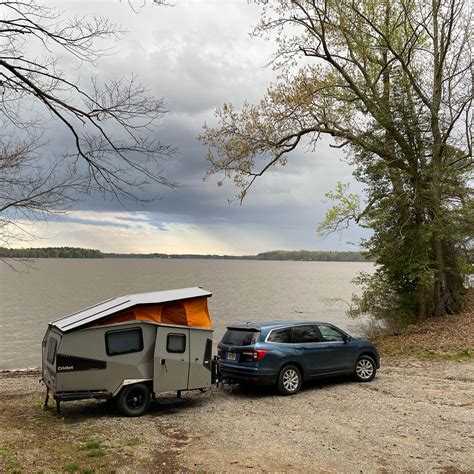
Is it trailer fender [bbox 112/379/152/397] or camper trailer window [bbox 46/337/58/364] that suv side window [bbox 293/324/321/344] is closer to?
trailer fender [bbox 112/379/152/397]

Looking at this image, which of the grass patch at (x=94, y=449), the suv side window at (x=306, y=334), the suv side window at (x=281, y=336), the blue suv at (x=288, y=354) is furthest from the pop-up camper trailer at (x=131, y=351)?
the suv side window at (x=306, y=334)

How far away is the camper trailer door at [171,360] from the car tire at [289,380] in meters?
2.30

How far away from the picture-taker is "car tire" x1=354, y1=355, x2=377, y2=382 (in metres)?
12.4

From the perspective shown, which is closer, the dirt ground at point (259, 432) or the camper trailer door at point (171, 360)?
the dirt ground at point (259, 432)

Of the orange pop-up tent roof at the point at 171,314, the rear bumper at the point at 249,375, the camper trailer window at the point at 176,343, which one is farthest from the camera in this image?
the rear bumper at the point at 249,375

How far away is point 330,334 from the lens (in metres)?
12.2

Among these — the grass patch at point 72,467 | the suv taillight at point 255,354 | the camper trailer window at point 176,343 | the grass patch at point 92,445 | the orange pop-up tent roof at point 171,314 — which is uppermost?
the orange pop-up tent roof at point 171,314

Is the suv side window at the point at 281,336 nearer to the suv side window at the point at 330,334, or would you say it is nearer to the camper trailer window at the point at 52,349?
the suv side window at the point at 330,334

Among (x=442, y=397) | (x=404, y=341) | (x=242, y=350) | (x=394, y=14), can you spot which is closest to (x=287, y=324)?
(x=242, y=350)

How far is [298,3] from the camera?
1928cm

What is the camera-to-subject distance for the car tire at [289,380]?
1093 centimetres

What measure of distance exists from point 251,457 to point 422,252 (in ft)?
53.7

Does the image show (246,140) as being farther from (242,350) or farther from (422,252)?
(242,350)

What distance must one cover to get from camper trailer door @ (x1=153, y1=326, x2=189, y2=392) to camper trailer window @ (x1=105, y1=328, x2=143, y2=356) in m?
0.38
